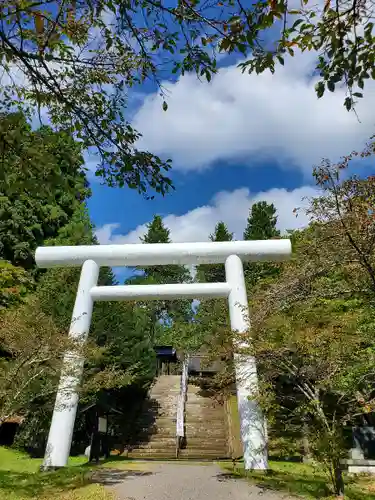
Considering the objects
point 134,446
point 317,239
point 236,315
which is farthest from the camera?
point 134,446

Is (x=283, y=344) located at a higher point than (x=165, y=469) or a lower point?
higher

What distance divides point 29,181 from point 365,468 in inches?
363

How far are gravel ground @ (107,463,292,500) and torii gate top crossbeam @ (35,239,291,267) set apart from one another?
447 centimetres

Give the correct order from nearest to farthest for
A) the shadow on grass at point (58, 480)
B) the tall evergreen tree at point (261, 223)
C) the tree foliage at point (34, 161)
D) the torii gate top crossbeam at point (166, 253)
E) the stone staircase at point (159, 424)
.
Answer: the tree foliage at point (34, 161)
the shadow on grass at point (58, 480)
the torii gate top crossbeam at point (166, 253)
the stone staircase at point (159, 424)
the tall evergreen tree at point (261, 223)

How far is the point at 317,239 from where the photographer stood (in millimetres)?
5922

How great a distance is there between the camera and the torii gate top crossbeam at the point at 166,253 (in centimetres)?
970

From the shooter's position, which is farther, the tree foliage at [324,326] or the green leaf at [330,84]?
the tree foliage at [324,326]

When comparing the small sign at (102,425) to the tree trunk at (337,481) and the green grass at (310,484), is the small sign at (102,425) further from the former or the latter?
the tree trunk at (337,481)

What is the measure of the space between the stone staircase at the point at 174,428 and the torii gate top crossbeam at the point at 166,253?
3.79 m

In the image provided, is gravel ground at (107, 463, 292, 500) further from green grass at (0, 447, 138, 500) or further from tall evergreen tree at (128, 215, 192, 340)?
tall evergreen tree at (128, 215, 192, 340)

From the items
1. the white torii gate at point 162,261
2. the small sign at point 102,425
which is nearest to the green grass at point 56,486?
the small sign at point 102,425

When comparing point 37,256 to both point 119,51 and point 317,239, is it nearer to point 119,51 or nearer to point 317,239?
point 317,239

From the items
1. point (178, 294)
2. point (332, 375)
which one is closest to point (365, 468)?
point (332, 375)

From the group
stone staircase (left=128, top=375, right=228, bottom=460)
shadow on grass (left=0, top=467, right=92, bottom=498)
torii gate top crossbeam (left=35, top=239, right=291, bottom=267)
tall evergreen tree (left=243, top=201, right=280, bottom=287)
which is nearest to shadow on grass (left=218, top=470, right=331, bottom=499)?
shadow on grass (left=0, top=467, right=92, bottom=498)
